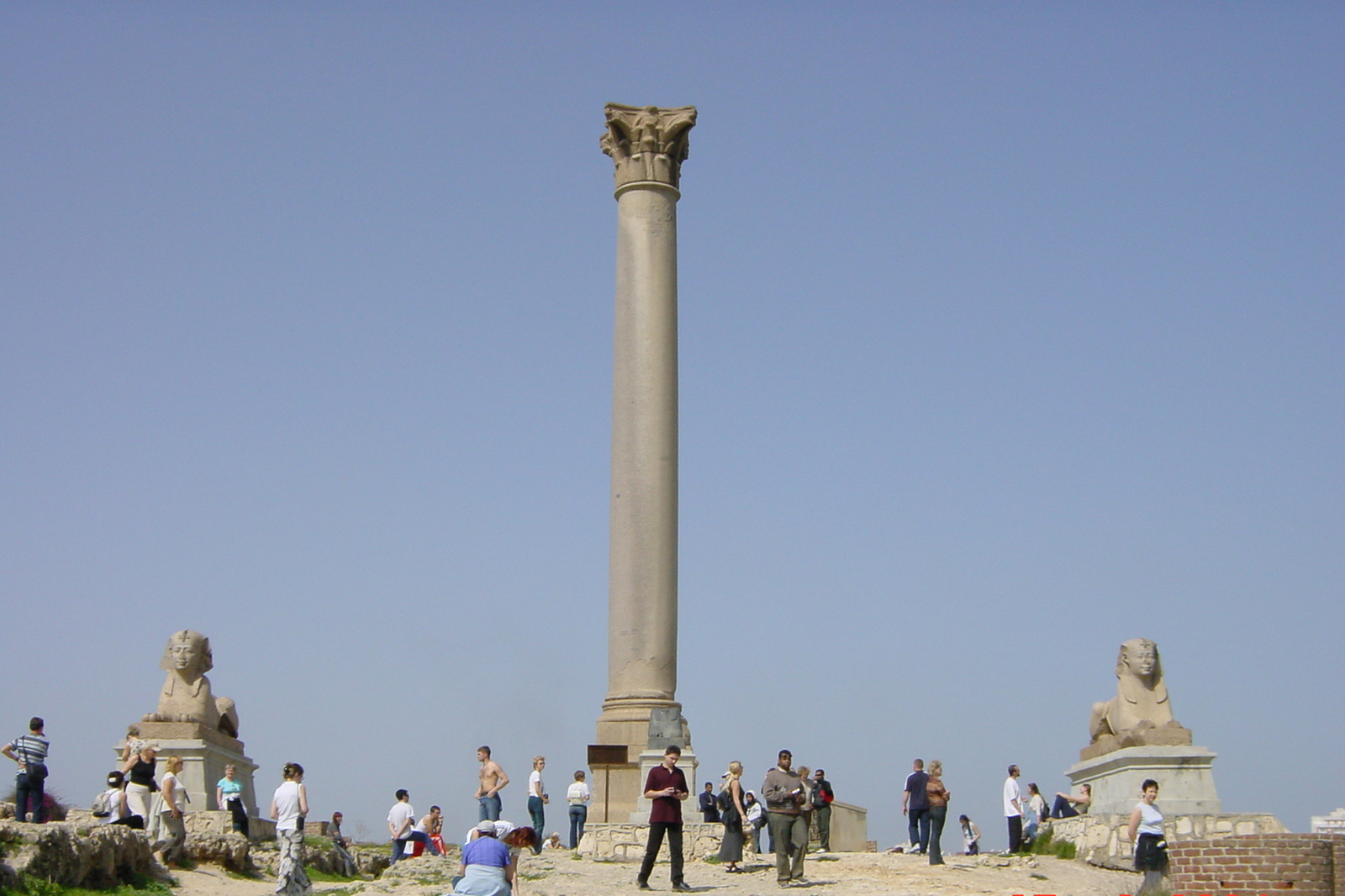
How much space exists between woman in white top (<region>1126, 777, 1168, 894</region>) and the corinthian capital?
16035 millimetres

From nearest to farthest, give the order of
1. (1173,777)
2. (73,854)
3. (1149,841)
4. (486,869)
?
(486,869), (73,854), (1149,841), (1173,777)

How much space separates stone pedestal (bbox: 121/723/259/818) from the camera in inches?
910

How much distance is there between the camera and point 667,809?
61.2ft

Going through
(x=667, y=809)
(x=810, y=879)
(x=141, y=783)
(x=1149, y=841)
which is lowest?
(x=810, y=879)

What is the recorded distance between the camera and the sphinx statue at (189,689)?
23844 mm

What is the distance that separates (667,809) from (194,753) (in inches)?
312

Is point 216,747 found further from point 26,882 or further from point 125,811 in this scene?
point 26,882

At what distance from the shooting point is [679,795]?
18.5m

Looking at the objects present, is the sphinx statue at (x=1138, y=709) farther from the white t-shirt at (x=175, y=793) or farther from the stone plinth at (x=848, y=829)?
the white t-shirt at (x=175, y=793)

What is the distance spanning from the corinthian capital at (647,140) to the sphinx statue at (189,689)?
1168 cm

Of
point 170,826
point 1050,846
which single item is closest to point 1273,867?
point 1050,846

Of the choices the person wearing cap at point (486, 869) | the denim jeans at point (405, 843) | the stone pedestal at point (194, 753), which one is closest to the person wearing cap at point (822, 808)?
the denim jeans at point (405, 843)

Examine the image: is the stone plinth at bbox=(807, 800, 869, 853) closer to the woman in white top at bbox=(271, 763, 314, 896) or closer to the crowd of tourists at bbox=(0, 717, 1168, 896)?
the crowd of tourists at bbox=(0, 717, 1168, 896)

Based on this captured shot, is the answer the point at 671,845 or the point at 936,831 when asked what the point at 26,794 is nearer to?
the point at 671,845
